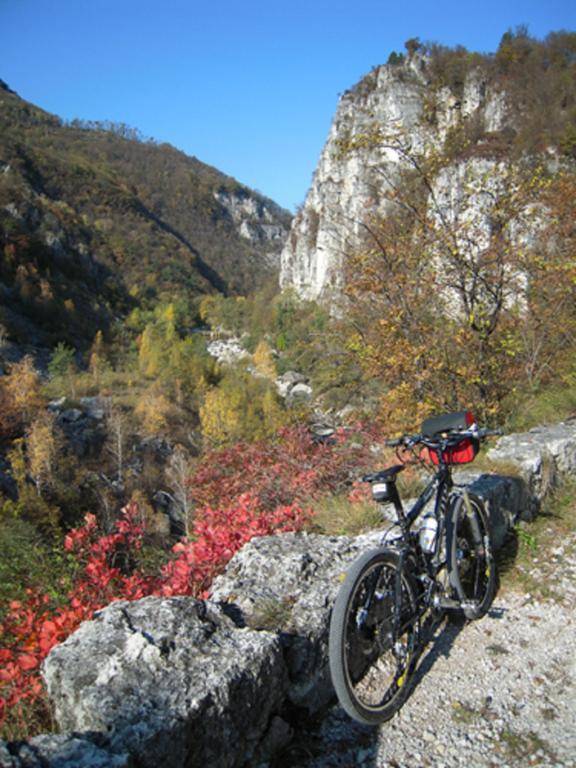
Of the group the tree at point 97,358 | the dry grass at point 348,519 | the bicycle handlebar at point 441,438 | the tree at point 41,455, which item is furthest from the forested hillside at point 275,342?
the bicycle handlebar at point 441,438

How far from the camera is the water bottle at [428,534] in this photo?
3008 mm

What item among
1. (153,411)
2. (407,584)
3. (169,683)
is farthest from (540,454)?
(153,411)

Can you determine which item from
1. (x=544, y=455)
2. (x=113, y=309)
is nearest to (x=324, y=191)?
(x=113, y=309)

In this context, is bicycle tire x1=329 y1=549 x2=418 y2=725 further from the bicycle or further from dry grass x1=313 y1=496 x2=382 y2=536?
dry grass x1=313 y1=496 x2=382 y2=536

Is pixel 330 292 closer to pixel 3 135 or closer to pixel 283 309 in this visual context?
pixel 283 309

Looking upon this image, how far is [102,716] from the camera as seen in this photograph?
1.79 meters

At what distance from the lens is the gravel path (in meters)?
2.41

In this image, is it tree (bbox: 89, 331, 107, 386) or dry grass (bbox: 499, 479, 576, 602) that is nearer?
dry grass (bbox: 499, 479, 576, 602)

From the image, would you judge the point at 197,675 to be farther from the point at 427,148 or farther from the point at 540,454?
the point at 427,148

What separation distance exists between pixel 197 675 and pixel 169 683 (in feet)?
0.38

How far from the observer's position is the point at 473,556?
11.6 feet

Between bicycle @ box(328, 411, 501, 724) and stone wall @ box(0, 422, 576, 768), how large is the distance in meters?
0.27

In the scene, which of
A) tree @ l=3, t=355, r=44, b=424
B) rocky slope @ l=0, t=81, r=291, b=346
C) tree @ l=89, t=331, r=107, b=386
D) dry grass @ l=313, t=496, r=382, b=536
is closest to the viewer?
dry grass @ l=313, t=496, r=382, b=536

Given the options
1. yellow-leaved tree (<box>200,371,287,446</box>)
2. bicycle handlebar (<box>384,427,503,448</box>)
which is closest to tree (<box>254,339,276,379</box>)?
yellow-leaved tree (<box>200,371,287,446</box>)
